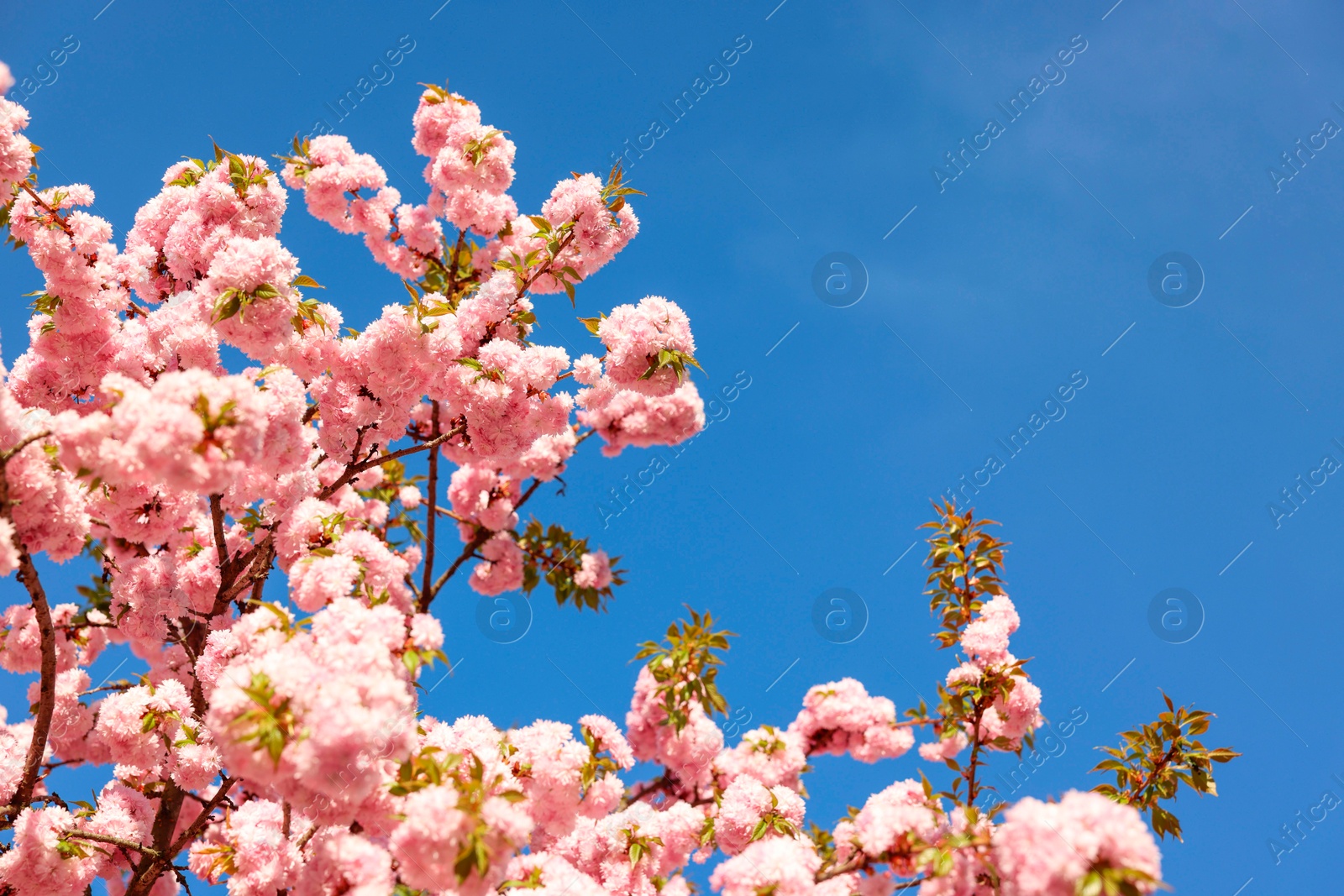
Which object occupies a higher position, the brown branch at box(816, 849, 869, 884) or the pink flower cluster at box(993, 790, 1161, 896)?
the brown branch at box(816, 849, 869, 884)

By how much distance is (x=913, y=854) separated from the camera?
10.5ft

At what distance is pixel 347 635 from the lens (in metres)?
2.60

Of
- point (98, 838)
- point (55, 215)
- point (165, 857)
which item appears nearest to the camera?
point (98, 838)

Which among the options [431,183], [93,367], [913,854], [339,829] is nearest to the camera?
[913,854]

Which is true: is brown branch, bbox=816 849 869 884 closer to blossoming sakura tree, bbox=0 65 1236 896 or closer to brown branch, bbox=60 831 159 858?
blossoming sakura tree, bbox=0 65 1236 896

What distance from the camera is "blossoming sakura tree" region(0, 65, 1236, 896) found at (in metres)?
2.41

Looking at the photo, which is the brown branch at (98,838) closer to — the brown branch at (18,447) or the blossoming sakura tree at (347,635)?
the blossoming sakura tree at (347,635)

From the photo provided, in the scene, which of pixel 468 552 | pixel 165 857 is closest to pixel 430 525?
pixel 468 552

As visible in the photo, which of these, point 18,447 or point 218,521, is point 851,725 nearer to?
point 218,521

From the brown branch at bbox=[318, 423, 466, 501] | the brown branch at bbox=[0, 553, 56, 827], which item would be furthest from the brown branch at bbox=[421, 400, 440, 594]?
the brown branch at bbox=[0, 553, 56, 827]

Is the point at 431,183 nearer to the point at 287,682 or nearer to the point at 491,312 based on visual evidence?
the point at 491,312

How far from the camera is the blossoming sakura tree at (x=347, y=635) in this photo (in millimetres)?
2408

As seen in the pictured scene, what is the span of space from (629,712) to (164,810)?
10.5ft

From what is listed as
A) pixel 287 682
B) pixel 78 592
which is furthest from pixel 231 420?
pixel 78 592
